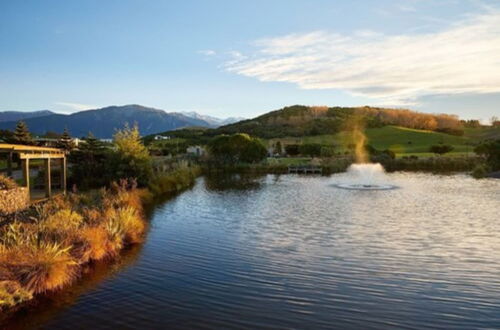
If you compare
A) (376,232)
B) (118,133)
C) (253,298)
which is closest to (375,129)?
(118,133)

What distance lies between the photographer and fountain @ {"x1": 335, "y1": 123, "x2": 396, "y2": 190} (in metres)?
34.6

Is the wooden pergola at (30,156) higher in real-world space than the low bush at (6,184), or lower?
higher

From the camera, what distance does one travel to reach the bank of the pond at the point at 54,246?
926 cm

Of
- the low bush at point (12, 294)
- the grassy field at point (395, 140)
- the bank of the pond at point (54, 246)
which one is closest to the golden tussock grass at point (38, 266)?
the bank of the pond at point (54, 246)

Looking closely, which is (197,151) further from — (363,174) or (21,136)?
(363,174)

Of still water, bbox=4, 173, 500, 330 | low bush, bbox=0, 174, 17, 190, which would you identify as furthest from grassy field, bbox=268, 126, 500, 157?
low bush, bbox=0, 174, 17, 190

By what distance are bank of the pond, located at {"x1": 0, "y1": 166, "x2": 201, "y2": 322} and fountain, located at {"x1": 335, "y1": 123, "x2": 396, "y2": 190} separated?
21.0 metres

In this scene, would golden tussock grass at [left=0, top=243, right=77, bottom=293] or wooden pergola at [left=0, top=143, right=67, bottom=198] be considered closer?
golden tussock grass at [left=0, top=243, right=77, bottom=293]

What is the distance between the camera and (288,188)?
113 feet

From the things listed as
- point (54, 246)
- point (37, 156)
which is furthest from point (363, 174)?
point (54, 246)

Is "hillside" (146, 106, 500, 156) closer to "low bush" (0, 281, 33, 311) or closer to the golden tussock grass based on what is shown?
the golden tussock grass

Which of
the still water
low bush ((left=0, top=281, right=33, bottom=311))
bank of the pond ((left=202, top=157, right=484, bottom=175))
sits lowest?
the still water

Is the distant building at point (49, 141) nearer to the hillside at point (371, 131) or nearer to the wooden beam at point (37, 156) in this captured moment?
the wooden beam at point (37, 156)

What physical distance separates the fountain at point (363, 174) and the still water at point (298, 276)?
13.3m
